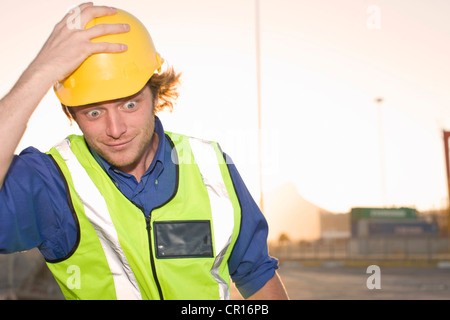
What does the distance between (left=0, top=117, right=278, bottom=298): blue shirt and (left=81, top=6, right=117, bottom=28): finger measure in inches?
23.1

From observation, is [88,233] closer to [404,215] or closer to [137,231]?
[137,231]

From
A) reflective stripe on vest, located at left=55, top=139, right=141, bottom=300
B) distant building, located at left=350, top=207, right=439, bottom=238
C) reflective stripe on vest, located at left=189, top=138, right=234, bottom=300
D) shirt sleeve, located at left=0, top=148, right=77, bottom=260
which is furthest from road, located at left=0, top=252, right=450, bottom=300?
distant building, located at left=350, top=207, right=439, bottom=238

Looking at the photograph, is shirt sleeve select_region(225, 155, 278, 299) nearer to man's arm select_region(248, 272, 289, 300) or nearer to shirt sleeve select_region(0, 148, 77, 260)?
man's arm select_region(248, 272, 289, 300)

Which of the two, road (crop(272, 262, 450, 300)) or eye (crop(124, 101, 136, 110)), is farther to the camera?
road (crop(272, 262, 450, 300))

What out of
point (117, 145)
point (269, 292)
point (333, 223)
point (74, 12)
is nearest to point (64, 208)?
point (117, 145)

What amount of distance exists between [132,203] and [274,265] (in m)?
0.71

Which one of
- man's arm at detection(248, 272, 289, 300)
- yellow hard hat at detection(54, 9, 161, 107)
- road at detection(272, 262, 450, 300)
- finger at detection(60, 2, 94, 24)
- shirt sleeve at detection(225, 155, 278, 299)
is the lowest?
road at detection(272, 262, 450, 300)

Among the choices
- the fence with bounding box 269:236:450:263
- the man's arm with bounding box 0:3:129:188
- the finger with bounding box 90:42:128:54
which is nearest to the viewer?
the man's arm with bounding box 0:3:129:188

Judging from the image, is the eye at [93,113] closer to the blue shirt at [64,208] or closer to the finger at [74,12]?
the blue shirt at [64,208]

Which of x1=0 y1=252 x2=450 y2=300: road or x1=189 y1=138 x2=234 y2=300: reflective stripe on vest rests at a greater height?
x1=189 y1=138 x2=234 y2=300: reflective stripe on vest

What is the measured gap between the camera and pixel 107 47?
211cm

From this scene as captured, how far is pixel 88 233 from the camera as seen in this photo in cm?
223

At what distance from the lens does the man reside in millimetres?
2100

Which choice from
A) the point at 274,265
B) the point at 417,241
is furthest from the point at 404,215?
the point at 274,265
